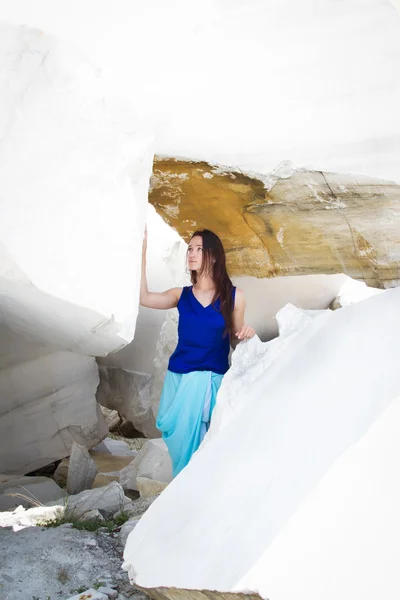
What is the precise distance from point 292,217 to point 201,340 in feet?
3.14

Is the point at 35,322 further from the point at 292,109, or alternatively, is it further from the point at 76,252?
the point at 292,109

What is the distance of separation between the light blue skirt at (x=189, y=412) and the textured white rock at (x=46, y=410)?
2080 mm

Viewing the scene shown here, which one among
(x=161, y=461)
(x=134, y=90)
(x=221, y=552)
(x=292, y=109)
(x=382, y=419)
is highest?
(x=292, y=109)

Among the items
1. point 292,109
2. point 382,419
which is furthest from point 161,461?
point 382,419

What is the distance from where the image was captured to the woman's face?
3.04 meters

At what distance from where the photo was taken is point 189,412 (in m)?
2.92

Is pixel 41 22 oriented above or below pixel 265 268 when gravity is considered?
above

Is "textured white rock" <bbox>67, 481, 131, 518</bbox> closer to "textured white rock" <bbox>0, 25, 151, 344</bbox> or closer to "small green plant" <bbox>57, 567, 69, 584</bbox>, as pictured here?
"small green plant" <bbox>57, 567, 69, 584</bbox>

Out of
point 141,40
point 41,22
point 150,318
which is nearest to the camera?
point 41,22

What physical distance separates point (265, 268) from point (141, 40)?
1999mm

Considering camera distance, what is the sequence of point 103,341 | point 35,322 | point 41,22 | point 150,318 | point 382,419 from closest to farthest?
point 382,419 → point 41,22 → point 103,341 → point 35,322 → point 150,318

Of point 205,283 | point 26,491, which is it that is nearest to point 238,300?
point 205,283

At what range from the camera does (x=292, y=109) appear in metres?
2.74

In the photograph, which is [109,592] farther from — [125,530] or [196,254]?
[196,254]
